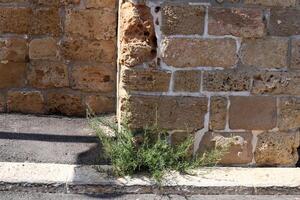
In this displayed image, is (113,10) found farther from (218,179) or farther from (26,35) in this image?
(218,179)

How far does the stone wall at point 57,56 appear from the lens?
5.02 meters

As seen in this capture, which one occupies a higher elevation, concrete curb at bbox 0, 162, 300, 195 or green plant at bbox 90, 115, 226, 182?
green plant at bbox 90, 115, 226, 182

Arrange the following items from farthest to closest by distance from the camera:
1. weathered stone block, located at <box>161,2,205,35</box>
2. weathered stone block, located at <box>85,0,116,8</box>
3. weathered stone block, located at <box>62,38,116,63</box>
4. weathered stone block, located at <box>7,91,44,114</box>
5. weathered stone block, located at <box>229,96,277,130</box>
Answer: weathered stone block, located at <box>7,91,44,114</box> < weathered stone block, located at <box>62,38,116,63</box> < weathered stone block, located at <box>85,0,116,8</box> < weathered stone block, located at <box>229,96,277,130</box> < weathered stone block, located at <box>161,2,205,35</box>

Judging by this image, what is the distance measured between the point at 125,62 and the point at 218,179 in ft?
3.75

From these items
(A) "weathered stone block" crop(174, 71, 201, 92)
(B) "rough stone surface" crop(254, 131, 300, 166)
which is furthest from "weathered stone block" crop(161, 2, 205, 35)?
(B) "rough stone surface" crop(254, 131, 300, 166)

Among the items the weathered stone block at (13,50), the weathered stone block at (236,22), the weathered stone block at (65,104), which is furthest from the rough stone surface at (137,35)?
the weathered stone block at (13,50)

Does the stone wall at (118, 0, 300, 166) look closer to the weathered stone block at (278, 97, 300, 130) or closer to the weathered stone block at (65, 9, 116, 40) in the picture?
the weathered stone block at (278, 97, 300, 130)

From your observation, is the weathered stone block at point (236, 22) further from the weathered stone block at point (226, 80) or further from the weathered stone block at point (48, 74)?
the weathered stone block at point (48, 74)

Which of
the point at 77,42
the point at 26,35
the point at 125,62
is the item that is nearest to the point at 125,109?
the point at 125,62

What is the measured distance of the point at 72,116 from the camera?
5.28 meters

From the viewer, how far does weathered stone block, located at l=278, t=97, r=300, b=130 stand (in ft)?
13.8

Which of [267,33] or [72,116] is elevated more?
[267,33]

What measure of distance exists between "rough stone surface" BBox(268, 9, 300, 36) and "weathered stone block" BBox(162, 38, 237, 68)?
336 millimetres

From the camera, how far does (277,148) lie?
14.0 ft
